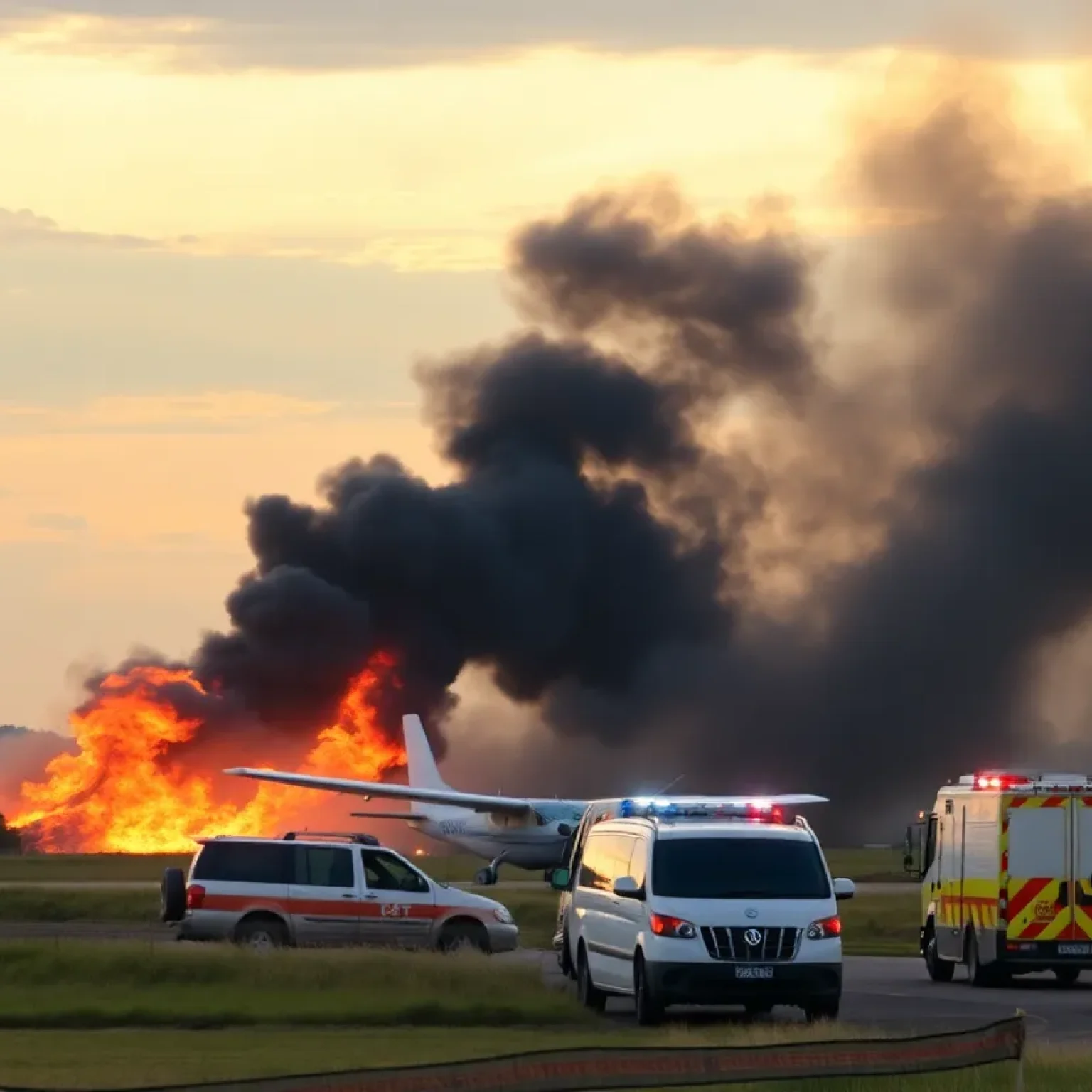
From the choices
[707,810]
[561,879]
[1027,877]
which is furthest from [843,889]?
[1027,877]

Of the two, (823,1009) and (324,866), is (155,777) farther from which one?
(823,1009)

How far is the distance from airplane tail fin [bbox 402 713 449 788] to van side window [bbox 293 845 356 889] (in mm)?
56467

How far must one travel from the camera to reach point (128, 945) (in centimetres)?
2827

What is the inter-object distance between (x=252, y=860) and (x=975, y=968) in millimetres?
10361

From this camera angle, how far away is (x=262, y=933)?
30.8m

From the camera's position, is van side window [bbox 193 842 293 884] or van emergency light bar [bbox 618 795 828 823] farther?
van side window [bbox 193 842 293 884]

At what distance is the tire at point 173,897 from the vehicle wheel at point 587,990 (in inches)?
311

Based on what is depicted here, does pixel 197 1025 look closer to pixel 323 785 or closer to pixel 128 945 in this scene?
pixel 128 945

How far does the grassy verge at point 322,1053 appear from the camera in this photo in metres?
16.7

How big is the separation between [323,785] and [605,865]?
53.5 metres

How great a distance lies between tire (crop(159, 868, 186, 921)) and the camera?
102 ft

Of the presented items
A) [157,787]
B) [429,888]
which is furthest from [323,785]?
[429,888]

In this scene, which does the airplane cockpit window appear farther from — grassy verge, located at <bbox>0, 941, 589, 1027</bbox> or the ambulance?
the ambulance

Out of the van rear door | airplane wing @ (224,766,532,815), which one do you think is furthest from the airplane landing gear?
the van rear door
